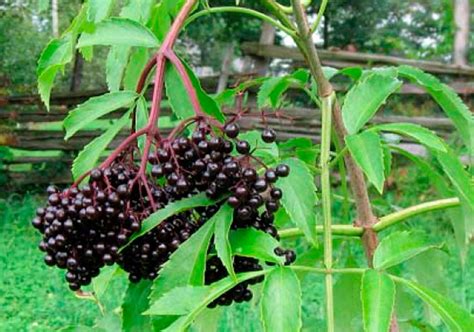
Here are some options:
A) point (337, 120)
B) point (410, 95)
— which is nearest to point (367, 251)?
point (337, 120)

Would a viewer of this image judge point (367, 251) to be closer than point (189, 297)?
No

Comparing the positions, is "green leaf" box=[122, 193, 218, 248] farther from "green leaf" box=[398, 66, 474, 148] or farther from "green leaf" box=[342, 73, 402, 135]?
"green leaf" box=[398, 66, 474, 148]

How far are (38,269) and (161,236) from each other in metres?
3.84

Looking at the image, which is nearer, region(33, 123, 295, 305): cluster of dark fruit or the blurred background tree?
region(33, 123, 295, 305): cluster of dark fruit

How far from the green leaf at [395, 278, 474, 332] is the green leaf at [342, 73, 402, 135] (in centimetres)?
21

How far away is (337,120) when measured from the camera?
3.10 feet

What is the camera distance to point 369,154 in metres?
0.76

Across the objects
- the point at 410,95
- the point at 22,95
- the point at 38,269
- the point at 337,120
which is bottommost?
the point at 38,269

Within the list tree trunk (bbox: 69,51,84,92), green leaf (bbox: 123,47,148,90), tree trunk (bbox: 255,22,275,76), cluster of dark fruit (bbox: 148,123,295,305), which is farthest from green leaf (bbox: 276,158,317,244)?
tree trunk (bbox: 69,51,84,92)

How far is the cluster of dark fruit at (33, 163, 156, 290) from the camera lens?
697 mm

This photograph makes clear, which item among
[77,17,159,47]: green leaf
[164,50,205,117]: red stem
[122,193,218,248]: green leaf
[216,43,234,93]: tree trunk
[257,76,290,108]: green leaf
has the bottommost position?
[216,43,234,93]: tree trunk

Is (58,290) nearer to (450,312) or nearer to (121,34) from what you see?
(121,34)

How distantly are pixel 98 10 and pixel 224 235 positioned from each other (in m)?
0.27

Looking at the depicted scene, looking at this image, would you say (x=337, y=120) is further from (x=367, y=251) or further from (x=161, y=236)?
(x=161, y=236)
